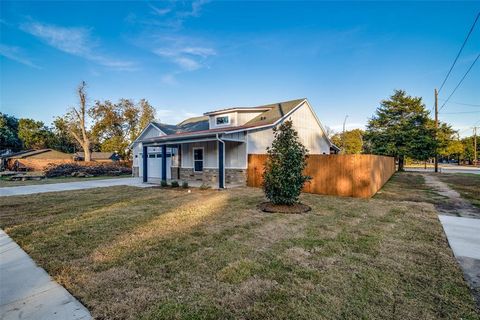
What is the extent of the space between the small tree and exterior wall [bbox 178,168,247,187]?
5398mm

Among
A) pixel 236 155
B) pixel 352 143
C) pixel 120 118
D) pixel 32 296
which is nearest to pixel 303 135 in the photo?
pixel 236 155

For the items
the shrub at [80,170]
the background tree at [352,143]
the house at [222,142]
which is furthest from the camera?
the background tree at [352,143]

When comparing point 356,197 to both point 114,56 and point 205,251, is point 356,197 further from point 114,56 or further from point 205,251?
point 114,56

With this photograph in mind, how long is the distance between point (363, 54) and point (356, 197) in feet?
33.8

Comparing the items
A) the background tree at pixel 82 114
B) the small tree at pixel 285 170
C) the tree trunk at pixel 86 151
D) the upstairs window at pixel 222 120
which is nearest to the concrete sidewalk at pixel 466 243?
the small tree at pixel 285 170

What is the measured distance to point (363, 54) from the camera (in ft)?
47.9

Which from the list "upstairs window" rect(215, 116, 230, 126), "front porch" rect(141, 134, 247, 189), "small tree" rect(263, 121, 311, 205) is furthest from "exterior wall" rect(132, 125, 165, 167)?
"small tree" rect(263, 121, 311, 205)

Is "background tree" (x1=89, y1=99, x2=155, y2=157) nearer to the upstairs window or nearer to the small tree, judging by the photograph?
the upstairs window

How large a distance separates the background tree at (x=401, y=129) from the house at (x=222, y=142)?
968cm

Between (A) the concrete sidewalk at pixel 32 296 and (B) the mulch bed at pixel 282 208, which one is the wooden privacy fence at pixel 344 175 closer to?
(B) the mulch bed at pixel 282 208

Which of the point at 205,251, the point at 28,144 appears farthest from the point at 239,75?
the point at 28,144

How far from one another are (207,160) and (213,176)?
1.09m

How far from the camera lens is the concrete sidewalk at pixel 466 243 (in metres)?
3.16

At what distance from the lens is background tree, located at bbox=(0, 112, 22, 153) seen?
154 ft
